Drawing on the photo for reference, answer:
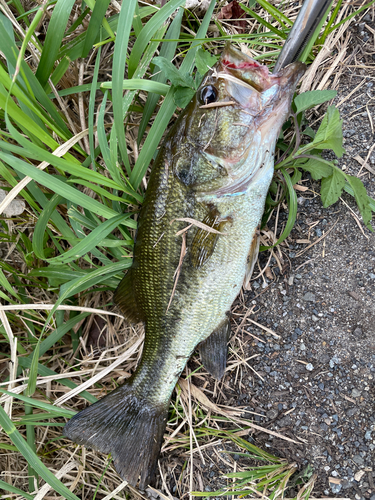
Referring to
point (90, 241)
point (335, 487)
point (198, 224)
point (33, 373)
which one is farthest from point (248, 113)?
point (335, 487)

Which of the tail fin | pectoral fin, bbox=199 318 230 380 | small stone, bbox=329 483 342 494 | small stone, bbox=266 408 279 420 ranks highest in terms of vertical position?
pectoral fin, bbox=199 318 230 380

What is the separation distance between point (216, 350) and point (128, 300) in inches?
26.9

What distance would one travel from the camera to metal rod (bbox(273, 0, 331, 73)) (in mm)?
1615

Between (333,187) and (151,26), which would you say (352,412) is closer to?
(333,187)

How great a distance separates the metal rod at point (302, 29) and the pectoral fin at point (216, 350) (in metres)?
1.58

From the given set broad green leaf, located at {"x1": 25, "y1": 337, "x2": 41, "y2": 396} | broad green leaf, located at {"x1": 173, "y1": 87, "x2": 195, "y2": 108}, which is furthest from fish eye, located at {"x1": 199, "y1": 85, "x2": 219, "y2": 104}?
broad green leaf, located at {"x1": 25, "y1": 337, "x2": 41, "y2": 396}

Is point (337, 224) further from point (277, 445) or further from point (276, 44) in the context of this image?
point (277, 445)

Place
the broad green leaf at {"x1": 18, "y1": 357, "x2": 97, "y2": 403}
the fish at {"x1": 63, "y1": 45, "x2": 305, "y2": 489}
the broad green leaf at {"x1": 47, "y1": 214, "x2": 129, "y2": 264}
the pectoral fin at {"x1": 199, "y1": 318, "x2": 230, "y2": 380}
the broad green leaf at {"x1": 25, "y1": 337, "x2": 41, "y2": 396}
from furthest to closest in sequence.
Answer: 1. the broad green leaf at {"x1": 18, "y1": 357, "x2": 97, "y2": 403}
2. the pectoral fin at {"x1": 199, "y1": 318, "x2": 230, "y2": 380}
3. the broad green leaf at {"x1": 25, "y1": 337, "x2": 41, "y2": 396}
4. the broad green leaf at {"x1": 47, "y1": 214, "x2": 129, "y2": 264}
5. the fish at {"x1": 63, "y1": 45, "x2": 305, "y2": 489}

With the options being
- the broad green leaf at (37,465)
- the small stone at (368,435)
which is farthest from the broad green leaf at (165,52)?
the small stone at (368,435)

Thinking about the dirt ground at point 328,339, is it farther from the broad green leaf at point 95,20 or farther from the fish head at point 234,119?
the broad green leaf at point 95,20

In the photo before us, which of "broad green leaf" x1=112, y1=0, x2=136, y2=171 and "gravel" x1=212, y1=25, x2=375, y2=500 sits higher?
"broad green leaf" x1=112, y1=0, x2=136, y2=171

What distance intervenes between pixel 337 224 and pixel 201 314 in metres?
1.06

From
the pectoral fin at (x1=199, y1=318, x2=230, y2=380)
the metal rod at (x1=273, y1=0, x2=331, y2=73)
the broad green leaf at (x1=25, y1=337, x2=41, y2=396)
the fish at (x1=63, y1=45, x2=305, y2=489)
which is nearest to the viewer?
the metal rod at (x1=273, y1=0, x2=331, y2=73)

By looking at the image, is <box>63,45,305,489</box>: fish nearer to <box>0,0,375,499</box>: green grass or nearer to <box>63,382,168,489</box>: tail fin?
<box>63,382,168,489</box>: tail fin
